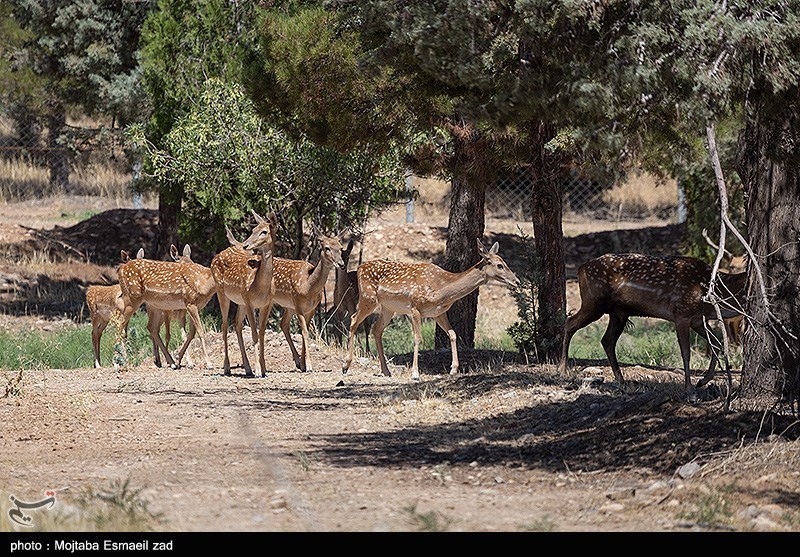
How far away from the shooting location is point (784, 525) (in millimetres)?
6828

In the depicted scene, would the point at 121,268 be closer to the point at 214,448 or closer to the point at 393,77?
the point at 393,77

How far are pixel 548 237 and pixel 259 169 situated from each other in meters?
5.95

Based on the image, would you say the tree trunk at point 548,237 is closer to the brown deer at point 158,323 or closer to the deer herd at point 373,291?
the deer herd at point 373,291

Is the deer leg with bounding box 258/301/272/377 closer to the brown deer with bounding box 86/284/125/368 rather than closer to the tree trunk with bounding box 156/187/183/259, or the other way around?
the brown deer with bounding box 86/284/125/368

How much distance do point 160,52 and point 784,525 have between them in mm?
16884

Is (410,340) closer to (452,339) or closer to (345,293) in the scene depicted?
(345,293)

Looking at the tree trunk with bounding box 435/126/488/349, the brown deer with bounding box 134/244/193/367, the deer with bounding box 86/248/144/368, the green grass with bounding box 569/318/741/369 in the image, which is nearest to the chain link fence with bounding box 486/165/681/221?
the green grass with bounding box 569/318/741/369

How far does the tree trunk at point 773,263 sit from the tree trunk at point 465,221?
20.6 feet

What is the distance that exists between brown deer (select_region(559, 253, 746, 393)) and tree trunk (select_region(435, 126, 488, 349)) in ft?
7.73

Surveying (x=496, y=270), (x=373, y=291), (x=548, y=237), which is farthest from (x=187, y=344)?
(x=548, y=237)

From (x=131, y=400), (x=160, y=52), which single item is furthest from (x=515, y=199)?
(x=131, y=400)

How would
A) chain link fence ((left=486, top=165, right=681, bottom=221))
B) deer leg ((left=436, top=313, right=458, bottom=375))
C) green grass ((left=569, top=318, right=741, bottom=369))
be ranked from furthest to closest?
1. chain link fence ((left=486, top=165, right=681, bottom=221))
2. green grass ((left=569, top=318, right=741, bottom=369))
3. deer leg ((left=436, top=313, right=458, bottom=375))

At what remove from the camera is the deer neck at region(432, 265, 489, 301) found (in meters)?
15.5

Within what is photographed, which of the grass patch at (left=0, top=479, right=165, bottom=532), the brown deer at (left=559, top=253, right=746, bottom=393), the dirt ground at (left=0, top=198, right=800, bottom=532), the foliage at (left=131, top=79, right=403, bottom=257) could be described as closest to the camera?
the grass patch at (left=0, top=479, right=165, bottom=532)
